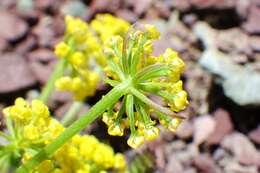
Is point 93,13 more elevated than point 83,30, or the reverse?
point 93,13

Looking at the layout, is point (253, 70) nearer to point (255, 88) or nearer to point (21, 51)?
point (255, 88)

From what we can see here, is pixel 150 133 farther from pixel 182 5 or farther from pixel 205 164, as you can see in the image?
pixel 182 5

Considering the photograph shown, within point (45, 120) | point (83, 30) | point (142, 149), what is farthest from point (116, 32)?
point (45, 120)

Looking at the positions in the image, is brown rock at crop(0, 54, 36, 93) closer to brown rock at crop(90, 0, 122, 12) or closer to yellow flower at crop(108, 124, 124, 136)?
brown rock at crop(90, 0, 122, 12)

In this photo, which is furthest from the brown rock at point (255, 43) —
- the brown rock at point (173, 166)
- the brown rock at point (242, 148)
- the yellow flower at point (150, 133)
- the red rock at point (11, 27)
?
the yellow flower at point (150, 133)

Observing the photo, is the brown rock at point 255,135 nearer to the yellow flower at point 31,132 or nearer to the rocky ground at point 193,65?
the rocky ground at point 193,65

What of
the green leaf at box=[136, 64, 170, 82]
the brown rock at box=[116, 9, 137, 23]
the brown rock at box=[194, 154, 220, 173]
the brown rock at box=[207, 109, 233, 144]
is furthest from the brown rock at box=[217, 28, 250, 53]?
the green leaf at box=[136, 64, 170, 82]

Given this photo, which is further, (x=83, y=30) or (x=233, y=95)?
(x=233, y=95)
